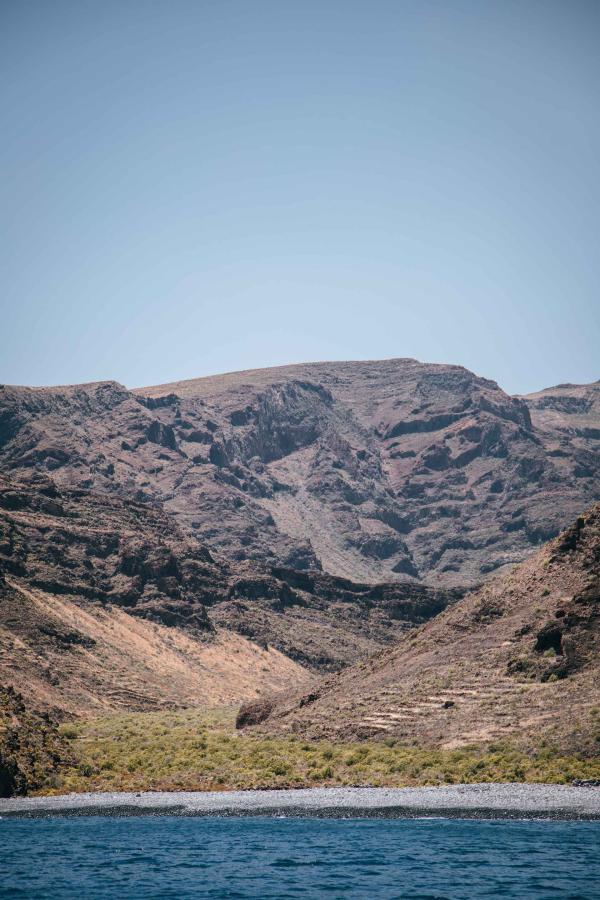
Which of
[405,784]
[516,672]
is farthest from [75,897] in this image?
[516,672]

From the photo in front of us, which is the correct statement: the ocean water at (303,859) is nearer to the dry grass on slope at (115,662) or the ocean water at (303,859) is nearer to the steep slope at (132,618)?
the dry grass on slope at (115,662)

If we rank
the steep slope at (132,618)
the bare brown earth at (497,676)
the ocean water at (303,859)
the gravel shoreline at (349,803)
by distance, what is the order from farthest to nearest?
the steep slope at (132,618) < the bare brown earth at (497,676) < the gravel shoreline at (349,803) < the ocean water at (303,859)

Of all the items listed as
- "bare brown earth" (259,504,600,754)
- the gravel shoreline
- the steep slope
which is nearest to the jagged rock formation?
the gravel shoreline

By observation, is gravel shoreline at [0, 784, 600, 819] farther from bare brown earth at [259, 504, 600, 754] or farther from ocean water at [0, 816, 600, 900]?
bare brown earth at [259, 504, 600, 754]

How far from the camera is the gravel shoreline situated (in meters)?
52.0

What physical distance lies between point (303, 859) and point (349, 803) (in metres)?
14.0

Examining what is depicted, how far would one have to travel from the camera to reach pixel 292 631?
180500mm

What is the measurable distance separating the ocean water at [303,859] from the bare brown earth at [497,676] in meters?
15.8

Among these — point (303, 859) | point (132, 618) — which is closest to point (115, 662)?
→ point (132, 618)

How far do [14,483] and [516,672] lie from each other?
109978mm

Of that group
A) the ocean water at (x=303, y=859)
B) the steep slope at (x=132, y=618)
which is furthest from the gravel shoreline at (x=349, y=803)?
the steep slope at (x=132, y=618)

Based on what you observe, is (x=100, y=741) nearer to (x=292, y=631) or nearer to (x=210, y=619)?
(x=210, y=619)

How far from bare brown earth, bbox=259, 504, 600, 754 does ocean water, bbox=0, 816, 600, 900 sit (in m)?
15.8

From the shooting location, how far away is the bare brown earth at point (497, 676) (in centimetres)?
6588
